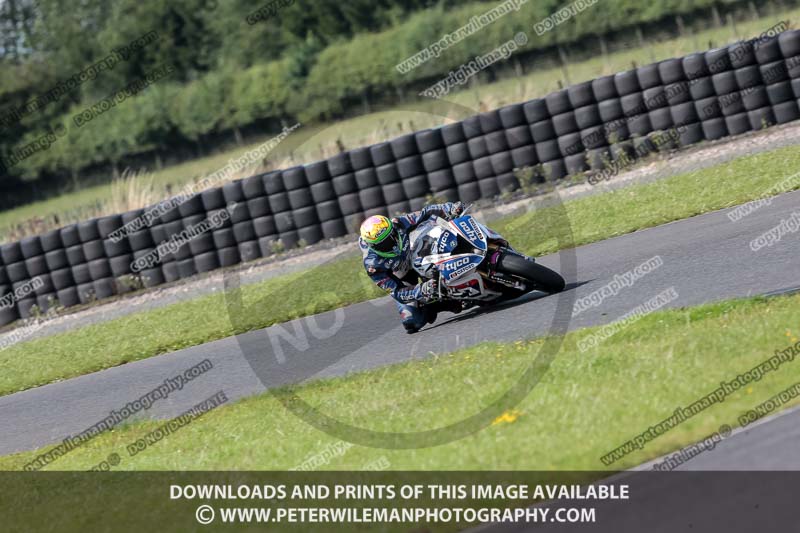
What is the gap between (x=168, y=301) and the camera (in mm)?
18031

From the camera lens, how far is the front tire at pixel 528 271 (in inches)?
416

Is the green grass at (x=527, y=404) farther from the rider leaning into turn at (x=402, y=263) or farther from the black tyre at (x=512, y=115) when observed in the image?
the black tyre at (x=512, y=115)

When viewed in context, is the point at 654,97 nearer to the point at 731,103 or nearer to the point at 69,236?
the point at 731,103

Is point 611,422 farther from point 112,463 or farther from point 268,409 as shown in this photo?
point 112,463

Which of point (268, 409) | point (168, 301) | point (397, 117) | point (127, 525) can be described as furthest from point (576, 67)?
point (127, 525)

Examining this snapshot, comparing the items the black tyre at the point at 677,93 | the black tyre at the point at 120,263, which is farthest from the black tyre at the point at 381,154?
the black tyre at the point at 120,263

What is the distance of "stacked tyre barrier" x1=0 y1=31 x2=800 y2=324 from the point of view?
684 inches

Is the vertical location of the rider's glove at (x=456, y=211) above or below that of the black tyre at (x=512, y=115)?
above

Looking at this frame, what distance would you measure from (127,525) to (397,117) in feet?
89.1

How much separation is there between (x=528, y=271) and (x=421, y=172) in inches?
321

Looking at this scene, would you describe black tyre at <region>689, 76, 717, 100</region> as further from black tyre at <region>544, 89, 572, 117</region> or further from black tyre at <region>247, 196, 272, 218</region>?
black tyre at <region>247, 196, 272, 218</region>

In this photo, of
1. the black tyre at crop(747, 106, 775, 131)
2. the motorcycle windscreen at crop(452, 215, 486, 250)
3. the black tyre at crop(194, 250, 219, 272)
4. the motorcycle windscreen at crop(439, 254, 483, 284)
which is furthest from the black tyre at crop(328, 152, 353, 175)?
the motorcycle windscreen at crop(439, 254, 483, 284)

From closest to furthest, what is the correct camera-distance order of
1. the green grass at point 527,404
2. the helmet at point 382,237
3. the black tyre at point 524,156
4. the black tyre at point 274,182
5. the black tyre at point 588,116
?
1. the green grass at point 527,404
2. the helmet at point 382,237
3. the black tyre at point 588,116
4. the black tyre at point 524,156
5. the black tyre at point 274,182

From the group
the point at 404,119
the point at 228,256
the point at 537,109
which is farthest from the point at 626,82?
the point at 404,119
